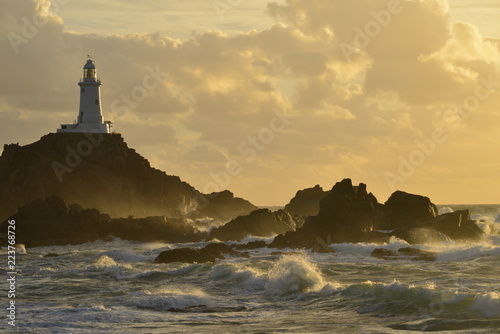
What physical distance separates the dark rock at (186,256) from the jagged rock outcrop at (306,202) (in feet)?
200

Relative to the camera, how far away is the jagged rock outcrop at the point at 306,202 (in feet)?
363

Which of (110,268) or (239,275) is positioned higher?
(110,268)

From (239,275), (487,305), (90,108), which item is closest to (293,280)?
(239,275)

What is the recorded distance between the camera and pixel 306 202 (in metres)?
112

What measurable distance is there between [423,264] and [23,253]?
31656 millimetres

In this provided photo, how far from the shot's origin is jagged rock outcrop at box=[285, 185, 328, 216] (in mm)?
110500

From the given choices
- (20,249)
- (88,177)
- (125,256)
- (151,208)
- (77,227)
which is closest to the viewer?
(125,256)

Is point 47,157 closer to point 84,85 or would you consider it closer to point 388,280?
point 84,85

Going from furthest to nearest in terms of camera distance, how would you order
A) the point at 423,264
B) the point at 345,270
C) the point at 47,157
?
1. the point at 47,157
2. the point at 423,264
3. the point at 345,270

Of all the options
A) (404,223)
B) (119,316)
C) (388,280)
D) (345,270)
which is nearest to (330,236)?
(404,223)

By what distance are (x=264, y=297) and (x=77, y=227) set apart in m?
45.4

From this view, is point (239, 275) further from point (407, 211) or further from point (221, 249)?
point (407, 211)

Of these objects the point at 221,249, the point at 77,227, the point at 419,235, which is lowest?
the point at 221,249

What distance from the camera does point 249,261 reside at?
4984 cm
